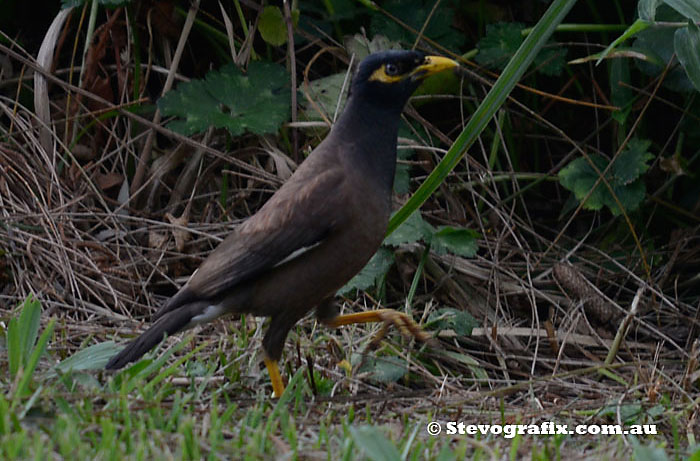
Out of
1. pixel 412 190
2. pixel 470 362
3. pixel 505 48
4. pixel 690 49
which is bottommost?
pixel 470 362

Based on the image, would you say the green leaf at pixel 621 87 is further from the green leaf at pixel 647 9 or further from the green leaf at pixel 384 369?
the green leaf at pixel 384 369

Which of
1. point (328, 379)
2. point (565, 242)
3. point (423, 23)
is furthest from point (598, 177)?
point (328, 379)

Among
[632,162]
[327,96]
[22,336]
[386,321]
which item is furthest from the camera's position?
[327,96]

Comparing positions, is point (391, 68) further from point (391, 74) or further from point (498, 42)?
point (498, 42)

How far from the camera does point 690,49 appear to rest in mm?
3588

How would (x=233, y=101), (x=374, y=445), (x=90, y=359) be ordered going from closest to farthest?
1. (x=374, y=445)
2. (x=90, y=359)
3. (x=233, y=101)

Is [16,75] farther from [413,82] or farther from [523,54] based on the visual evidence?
[523,54]

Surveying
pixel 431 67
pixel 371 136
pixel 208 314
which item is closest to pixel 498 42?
pixel 431 67

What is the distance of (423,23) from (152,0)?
4.43 ft

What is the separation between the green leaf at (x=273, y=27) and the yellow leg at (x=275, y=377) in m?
1.88

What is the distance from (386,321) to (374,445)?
1.41 meters

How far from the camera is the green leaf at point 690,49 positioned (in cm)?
357

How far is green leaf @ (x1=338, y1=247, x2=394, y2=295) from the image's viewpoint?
13.4 feet

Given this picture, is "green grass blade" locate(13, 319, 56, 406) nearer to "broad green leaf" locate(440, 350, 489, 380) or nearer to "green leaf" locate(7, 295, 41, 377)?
"green leaf" locate(7, 295, 41, 377)
